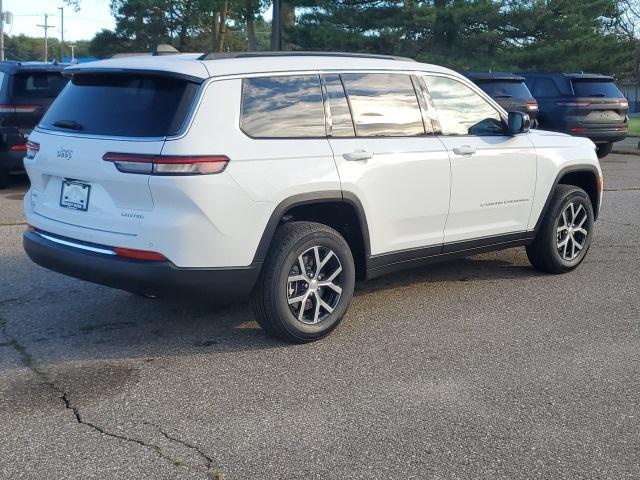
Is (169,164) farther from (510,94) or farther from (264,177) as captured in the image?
(510,94)

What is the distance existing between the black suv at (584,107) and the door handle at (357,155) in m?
12.9

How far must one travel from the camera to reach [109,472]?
364 centimetres

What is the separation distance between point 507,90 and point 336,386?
13.0 metres

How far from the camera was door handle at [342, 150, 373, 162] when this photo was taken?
5.46 m

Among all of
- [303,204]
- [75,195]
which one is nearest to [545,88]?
[303,204]

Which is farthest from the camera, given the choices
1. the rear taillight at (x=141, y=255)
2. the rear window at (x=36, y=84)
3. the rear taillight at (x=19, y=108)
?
the rear window at (x=36, y=84)

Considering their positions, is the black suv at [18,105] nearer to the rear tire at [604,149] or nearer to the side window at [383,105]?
the side window at [383,105]

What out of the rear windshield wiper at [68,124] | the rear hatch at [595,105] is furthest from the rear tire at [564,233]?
the rear hatch at [595,105]

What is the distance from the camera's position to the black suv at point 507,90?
16422 millimetres

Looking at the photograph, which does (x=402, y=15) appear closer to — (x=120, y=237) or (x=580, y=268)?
(x=580, y=268)

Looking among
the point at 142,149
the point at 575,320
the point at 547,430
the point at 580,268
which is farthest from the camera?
the point at 580,268

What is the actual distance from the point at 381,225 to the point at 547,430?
79.4 inches

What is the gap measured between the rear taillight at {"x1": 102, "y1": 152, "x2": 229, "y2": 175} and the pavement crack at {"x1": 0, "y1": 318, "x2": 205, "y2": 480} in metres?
1.24

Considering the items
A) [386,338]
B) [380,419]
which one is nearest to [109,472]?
[380,419]
